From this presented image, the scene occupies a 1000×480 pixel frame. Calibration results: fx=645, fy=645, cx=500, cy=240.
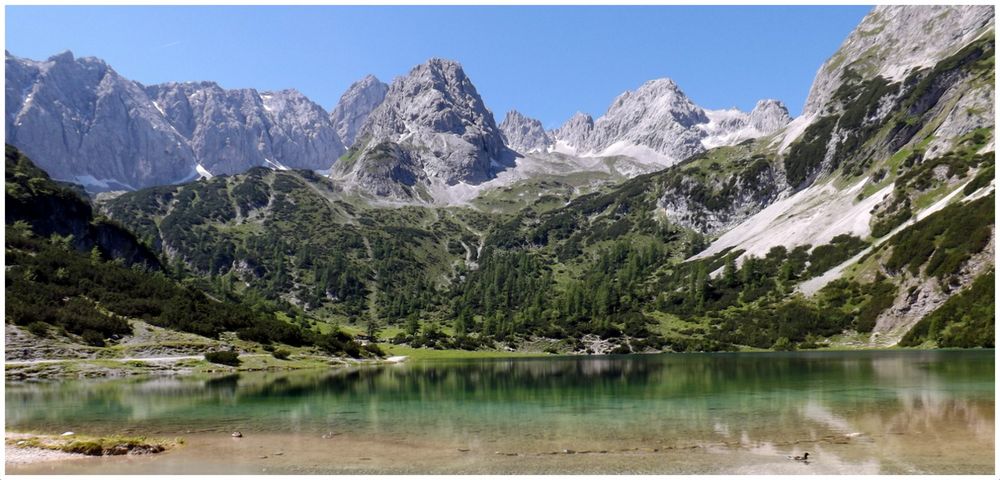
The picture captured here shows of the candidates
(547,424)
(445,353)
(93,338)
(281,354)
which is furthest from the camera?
(445,353)

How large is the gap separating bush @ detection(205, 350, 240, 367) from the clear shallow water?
85.8ft

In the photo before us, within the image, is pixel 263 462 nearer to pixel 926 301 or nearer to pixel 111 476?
pixel 111 476

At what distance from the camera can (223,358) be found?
95.2 metres

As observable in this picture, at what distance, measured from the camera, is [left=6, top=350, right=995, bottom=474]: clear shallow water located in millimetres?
28609

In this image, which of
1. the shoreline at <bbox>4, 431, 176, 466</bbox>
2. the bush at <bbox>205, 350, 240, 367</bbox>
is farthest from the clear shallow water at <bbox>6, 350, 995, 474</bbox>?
the bush at <bbox>205, 350, 240, 367</bbox>

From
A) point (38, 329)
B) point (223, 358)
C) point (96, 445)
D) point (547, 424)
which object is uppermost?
point (38, 329)

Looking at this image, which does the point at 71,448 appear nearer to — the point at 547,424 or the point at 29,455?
the point at 29,455

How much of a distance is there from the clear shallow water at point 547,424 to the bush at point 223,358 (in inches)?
1029

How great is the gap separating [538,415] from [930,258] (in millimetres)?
155072

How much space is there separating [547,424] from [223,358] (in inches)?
2795

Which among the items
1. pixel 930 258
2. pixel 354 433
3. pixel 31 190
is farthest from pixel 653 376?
pixel 31 190

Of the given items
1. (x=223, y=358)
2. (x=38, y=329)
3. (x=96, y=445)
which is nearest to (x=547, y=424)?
(x=96, y=445)

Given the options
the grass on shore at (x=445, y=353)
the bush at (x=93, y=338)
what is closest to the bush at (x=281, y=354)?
the bush at (x=93, y=338)

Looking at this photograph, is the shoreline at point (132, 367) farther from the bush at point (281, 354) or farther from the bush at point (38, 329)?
the bush at point (38, 329)
